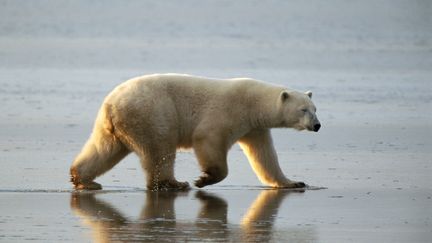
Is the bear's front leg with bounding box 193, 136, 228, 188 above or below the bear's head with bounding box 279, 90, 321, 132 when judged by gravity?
below

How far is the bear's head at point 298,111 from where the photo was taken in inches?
428

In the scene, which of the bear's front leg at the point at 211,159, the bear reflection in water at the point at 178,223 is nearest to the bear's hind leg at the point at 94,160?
the bear reflection in water at the point at 178,223

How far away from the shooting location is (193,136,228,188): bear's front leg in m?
10.3

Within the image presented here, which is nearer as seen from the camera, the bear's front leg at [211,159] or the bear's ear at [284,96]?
the bear's front leg at [211,159]

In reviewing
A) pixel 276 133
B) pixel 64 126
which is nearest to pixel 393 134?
pixel 276 133

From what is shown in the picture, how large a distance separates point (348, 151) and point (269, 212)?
15.2 feet

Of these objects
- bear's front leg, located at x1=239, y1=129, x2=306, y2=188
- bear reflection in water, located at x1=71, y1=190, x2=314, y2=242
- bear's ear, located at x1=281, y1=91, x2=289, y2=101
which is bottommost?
bear reflection in water, located at x1=71, y1=190, x2=314, y2=242

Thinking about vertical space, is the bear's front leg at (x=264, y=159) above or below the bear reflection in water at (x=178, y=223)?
above

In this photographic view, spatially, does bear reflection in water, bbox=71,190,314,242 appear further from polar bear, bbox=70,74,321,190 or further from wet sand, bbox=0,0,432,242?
polar bear, bbox=70,74,321,190

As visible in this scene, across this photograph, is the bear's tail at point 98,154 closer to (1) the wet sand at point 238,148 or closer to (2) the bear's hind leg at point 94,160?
(2) the bear's hind leg at point 94,160

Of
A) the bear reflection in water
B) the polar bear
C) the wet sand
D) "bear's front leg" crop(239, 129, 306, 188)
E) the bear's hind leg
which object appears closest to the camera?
the bear reflection in water

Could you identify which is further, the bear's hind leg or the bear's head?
the bear's head

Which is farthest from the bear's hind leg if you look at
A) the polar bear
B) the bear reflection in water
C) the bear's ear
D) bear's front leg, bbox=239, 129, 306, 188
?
the bear's ear

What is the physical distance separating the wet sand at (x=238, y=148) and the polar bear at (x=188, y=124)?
238mm
